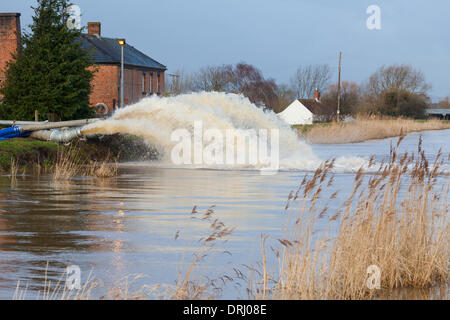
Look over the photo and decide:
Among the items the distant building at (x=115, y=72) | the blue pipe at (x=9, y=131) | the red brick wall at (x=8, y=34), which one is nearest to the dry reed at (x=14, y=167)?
the blue pipe at (x=9, y=131)

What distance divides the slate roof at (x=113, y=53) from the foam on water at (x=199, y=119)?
32.1 m

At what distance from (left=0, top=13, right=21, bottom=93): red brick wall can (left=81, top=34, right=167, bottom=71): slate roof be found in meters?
12.6

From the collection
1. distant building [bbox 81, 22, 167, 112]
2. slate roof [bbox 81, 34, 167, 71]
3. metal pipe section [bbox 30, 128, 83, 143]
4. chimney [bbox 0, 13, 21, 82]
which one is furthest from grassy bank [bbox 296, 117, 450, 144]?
metal pipe section [bbox 30, 128, 83, 143]

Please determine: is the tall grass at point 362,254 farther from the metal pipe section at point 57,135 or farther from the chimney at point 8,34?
the chimney at point 8,34

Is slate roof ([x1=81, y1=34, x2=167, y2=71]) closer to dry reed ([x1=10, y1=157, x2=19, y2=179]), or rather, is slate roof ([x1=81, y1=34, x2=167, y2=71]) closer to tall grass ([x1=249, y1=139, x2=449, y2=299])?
dry reed ([x1=10, y1=157, x2=19, y2=179])

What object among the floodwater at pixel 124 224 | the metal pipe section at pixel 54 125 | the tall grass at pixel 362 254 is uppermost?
the metal pipe section at pixel 54 125

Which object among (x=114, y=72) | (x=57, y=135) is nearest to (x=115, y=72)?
(x=114, y=72)

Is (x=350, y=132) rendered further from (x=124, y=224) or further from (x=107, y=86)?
(x=124, y=224)

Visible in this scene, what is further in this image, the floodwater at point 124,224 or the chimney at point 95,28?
the chimney at point 95,28

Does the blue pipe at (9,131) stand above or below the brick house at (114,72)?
below

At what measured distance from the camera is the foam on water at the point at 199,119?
26.9m

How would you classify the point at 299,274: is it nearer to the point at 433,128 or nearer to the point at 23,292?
the point at 23,292

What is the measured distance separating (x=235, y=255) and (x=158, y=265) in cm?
129

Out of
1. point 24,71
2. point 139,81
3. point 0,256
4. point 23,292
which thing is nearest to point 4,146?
point 24,71
